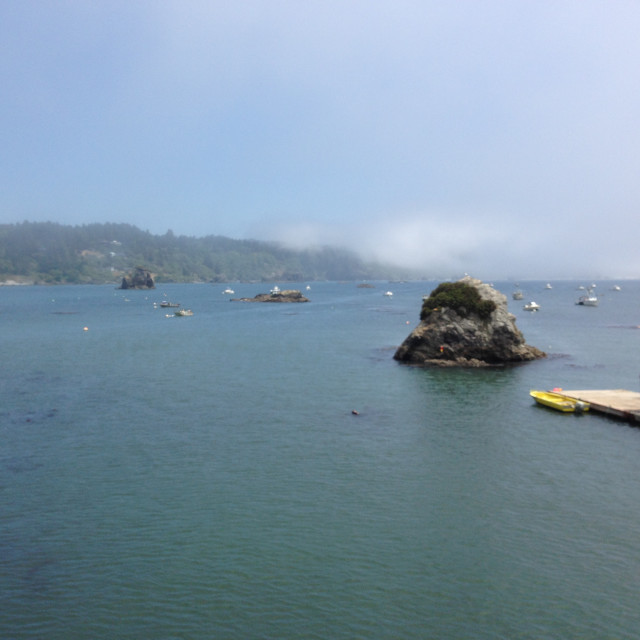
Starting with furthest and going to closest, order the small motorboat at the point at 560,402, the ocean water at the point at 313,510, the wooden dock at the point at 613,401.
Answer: the small motorboat at the point at 560,402 < the wooden dock at the point at 613,401 < the ocean water at the point at 313,510

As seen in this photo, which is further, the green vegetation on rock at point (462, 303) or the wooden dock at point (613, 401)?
the green vegetation on rock at point (462, 303)

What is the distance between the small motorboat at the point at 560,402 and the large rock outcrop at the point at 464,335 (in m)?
19.2

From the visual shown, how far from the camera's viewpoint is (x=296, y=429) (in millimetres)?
45438

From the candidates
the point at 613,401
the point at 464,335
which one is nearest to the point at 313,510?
the point at 613,401

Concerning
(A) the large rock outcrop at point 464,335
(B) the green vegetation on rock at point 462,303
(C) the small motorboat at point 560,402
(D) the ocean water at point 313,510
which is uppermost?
(B) the green vegetation on rock at point 462,303

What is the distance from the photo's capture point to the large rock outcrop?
75000 millimetres

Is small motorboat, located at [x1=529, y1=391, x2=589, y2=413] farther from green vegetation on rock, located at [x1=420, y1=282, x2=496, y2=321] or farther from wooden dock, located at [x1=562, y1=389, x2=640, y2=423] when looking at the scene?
green vegetation on rock, located at [x1=420, y1=282, x2=496, y2=321]

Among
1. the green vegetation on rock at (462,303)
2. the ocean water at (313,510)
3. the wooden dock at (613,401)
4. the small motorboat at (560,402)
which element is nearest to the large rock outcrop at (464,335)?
the green vegetation on rock at (462,303)

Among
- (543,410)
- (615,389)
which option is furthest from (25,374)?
(615,389)

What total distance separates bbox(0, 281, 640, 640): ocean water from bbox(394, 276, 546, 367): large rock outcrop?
10.6 m

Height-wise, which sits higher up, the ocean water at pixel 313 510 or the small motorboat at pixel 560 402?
the small motorboat at pixel 560 402

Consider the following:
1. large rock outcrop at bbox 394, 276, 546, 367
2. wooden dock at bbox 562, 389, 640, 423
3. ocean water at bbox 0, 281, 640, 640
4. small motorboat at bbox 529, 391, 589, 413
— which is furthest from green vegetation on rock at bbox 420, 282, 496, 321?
small motorboat at bbox 529, 391, 589, 413

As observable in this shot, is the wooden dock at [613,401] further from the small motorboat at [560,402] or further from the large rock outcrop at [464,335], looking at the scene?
the large rock outcrop at [464,335]

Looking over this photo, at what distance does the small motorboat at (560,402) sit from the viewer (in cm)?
5162
